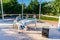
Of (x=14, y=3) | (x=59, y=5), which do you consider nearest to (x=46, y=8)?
(x=59, y=5)

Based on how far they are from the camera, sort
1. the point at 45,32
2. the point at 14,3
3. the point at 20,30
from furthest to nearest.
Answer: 1. the point at 14,3
2. the point at 20,30
3. the point at 45,32

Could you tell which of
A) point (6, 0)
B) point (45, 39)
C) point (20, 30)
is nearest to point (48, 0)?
point (6, 0)

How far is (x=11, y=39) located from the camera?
16.2 ft

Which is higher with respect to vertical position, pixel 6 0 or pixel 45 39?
pixel 6 0

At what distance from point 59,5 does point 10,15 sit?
5.14m

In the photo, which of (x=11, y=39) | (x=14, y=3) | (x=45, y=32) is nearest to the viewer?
(x=11, y=39)

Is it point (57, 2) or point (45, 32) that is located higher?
point (57, 2)

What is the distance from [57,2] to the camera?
12.5 metres

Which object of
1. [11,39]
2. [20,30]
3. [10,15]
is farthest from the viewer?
[10,15]

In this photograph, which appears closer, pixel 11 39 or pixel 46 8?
pixel 11 39

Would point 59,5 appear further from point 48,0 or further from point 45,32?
point 45,32

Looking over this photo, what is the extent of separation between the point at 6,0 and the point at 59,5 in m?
5.67

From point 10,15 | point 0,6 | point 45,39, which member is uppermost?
point 0,6

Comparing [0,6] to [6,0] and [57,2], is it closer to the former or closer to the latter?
[6,0]
